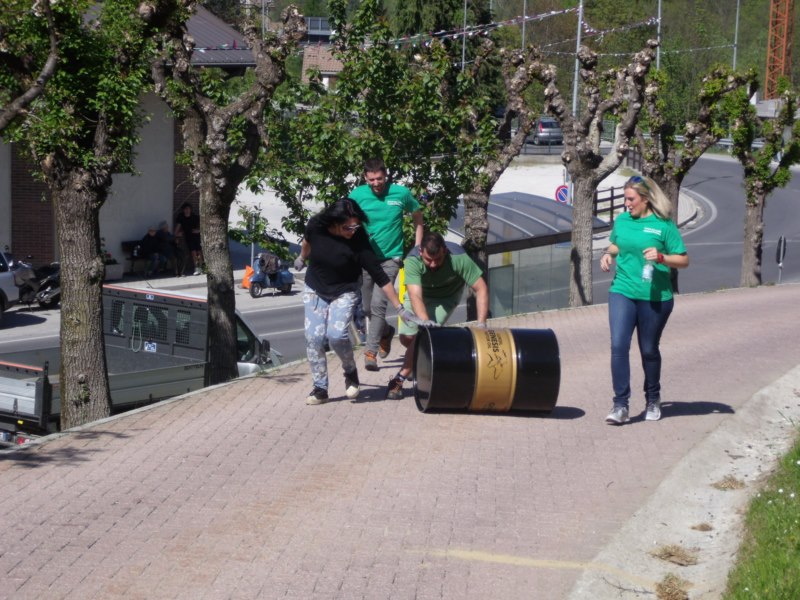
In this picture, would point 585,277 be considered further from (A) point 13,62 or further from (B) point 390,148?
(A) point 13,62

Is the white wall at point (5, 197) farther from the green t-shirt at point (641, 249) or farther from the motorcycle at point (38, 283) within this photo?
the green t-shirt at point (641, 249)

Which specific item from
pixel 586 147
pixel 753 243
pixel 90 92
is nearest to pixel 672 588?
pixel 90 92

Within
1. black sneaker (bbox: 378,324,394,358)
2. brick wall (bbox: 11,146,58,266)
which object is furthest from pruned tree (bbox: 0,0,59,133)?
brick wall (bbox: 11,146,58,266)

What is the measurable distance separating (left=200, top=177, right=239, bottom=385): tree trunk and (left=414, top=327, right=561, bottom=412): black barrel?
4671 millimetres

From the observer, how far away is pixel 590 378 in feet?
36.2

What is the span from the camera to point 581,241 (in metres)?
21.6

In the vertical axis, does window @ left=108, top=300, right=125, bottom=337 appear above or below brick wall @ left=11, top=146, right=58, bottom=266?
below

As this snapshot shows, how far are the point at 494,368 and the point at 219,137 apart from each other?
215 inches

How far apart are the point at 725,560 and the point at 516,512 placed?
4.15 feet

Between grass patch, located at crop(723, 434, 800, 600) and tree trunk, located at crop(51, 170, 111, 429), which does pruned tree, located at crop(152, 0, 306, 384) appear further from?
grass patch, located at crop(723, 434, 800, 600)

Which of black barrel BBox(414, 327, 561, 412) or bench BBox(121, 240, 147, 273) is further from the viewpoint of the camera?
bench BBox(121, 240, 147, 273)

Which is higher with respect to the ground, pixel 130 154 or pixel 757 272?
pixel 130 154

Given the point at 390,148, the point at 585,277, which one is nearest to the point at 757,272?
the point at 585,277

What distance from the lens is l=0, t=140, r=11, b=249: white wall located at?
27375 millimetres
